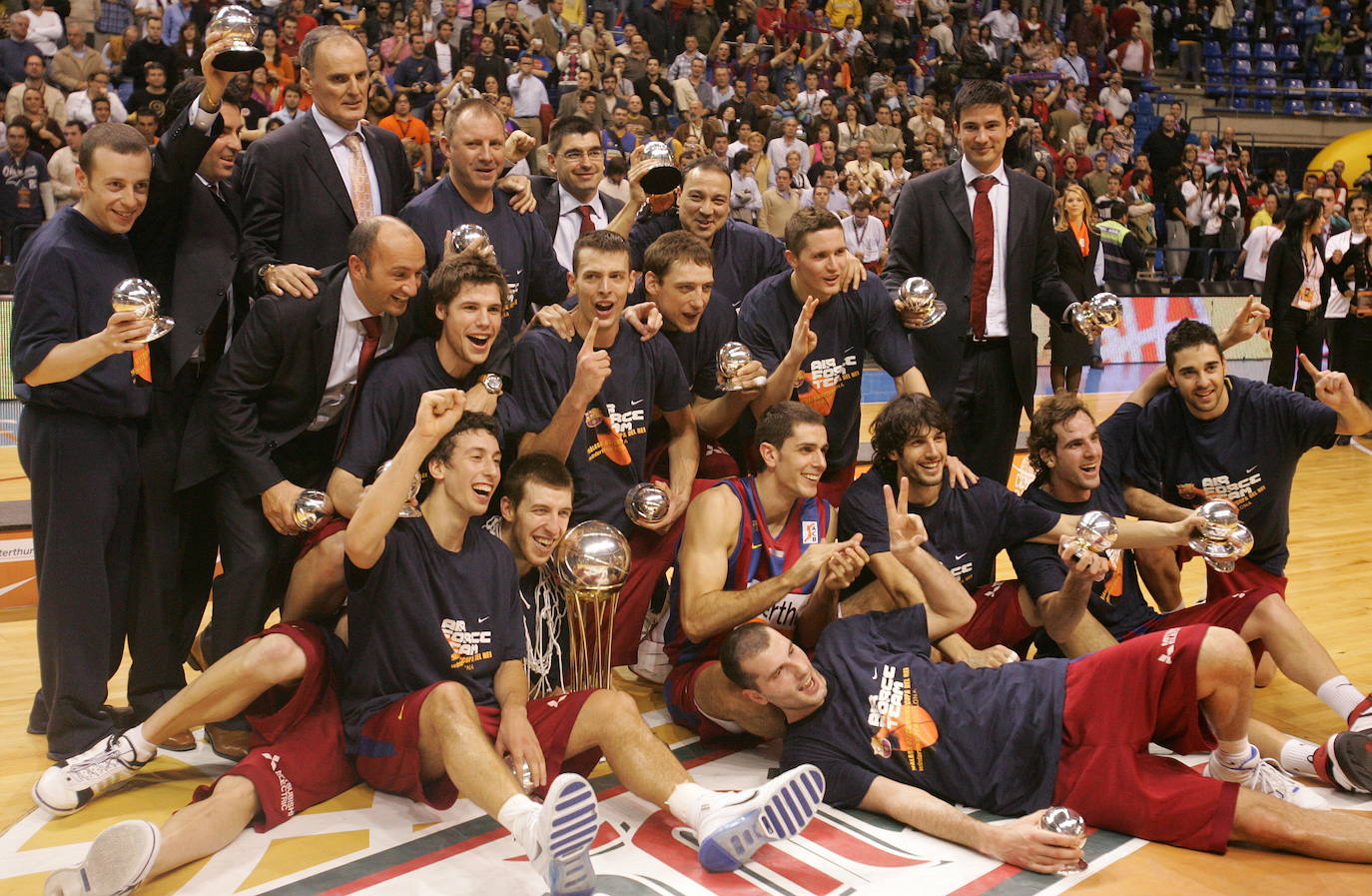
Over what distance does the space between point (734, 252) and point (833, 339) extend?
2.75ft

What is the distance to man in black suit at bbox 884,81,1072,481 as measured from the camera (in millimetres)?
5297

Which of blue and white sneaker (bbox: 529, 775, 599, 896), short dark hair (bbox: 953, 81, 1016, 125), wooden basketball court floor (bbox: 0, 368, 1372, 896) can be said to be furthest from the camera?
short dark hair (bbox: 953, 81, 1016, 125)

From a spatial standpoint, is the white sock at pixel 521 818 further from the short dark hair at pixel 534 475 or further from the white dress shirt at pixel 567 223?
the white dress shirt at pixel 567 223

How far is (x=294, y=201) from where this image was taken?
4.62 meters

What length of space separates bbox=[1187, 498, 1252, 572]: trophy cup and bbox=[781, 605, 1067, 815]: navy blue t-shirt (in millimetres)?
835

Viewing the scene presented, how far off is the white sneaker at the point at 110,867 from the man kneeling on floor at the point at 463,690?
78 cm

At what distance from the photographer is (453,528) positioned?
3.99 meters

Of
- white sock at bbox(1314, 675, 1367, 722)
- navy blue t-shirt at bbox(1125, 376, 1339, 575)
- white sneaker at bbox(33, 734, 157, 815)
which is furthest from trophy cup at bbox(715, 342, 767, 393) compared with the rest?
white sneaker at bbox(33, 734, 157, 815)

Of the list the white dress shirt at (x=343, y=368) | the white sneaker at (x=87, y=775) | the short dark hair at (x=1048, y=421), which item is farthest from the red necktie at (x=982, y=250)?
the white sneaker at (x=87, y=775)

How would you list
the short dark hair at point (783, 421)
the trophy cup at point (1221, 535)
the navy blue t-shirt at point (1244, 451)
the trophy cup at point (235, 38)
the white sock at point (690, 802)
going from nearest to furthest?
the white sock at point (690, 802), the trophy cup at point (235, 38), the trophy cup at point (1221, 535), the short dark hair at point (783, 421), the navy blue t-shirt at point (1244, 451)

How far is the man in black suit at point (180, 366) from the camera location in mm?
4285

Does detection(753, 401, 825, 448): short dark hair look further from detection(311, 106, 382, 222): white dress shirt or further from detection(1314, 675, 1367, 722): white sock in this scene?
detection(1314, 675, 1367, 722): white sock

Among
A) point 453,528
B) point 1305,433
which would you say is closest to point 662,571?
point 453,528

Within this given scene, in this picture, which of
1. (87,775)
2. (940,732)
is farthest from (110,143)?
(940,732)
